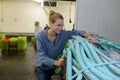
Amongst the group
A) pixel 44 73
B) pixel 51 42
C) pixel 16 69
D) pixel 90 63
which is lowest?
pixel 16 69

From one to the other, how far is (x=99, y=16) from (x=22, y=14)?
33.3 ft

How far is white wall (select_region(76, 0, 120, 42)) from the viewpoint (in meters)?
3.53

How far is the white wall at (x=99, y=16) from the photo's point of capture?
11.6 ft

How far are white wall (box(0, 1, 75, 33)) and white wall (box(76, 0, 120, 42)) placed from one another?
9638 mm

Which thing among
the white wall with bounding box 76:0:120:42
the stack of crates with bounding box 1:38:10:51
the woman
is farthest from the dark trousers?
the stack of crates with bounding box 1:38:10:51

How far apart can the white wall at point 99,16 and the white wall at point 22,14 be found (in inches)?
379

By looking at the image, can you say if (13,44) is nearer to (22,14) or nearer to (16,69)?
(22,14)

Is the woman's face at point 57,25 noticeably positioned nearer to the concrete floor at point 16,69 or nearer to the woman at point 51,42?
the woman at point 51,42

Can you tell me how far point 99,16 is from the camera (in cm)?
357

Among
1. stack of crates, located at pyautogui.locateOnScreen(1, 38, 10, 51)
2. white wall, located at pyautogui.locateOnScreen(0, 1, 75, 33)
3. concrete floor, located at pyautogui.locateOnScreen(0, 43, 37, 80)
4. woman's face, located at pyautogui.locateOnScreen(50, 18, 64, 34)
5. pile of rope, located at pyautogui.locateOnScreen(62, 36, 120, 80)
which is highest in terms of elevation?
white wall, located at pyautogui.locateOnScreen(0, 1, 75, 33)

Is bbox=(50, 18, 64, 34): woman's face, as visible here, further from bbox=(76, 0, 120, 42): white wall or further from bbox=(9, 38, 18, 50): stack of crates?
bbox=(9, 38, 18, 50): stack of crates

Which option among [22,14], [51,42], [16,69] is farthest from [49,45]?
[22,14]

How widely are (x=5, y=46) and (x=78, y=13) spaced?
6893 millimetres

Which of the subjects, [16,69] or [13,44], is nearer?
[16,69]
